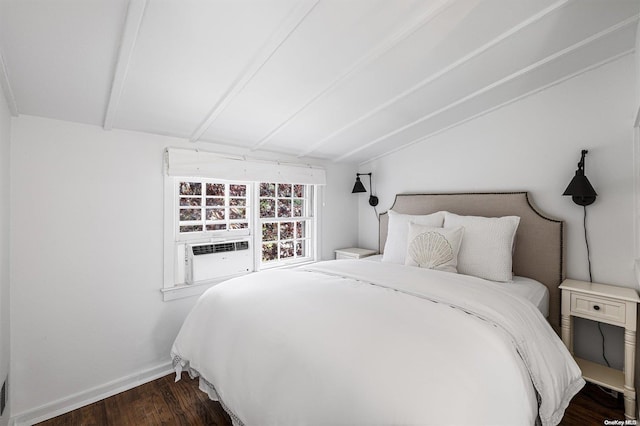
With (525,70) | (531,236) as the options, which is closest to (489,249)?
(531,236)

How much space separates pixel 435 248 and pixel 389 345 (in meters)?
1.38

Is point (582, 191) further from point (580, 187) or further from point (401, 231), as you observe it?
point (401, 231)

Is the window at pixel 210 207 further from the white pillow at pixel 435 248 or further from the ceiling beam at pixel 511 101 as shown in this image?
the ceiling beam at pixel 511 101

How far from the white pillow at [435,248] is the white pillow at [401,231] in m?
0.22

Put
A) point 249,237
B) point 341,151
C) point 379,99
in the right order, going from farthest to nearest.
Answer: point 341,151 → point 249,237 → point 379,99

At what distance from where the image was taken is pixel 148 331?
239 centimetres

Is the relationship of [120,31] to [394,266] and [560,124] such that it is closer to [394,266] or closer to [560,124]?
[394,266]

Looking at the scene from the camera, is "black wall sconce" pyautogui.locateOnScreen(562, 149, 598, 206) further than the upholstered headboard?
No

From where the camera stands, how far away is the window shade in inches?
96.4

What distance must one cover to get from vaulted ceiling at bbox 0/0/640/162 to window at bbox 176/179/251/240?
1.63 feet

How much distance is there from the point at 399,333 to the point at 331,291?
617 mm

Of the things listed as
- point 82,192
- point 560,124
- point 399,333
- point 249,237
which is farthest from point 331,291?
point 560,124

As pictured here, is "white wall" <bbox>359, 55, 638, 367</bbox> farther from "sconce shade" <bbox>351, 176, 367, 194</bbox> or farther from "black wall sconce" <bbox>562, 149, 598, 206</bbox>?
"sconce shade" <bbox>351, 176, 367, 194</bbox>

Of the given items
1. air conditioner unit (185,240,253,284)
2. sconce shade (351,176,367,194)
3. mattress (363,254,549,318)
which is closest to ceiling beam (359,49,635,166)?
sconce shade (351,176,367,194)
